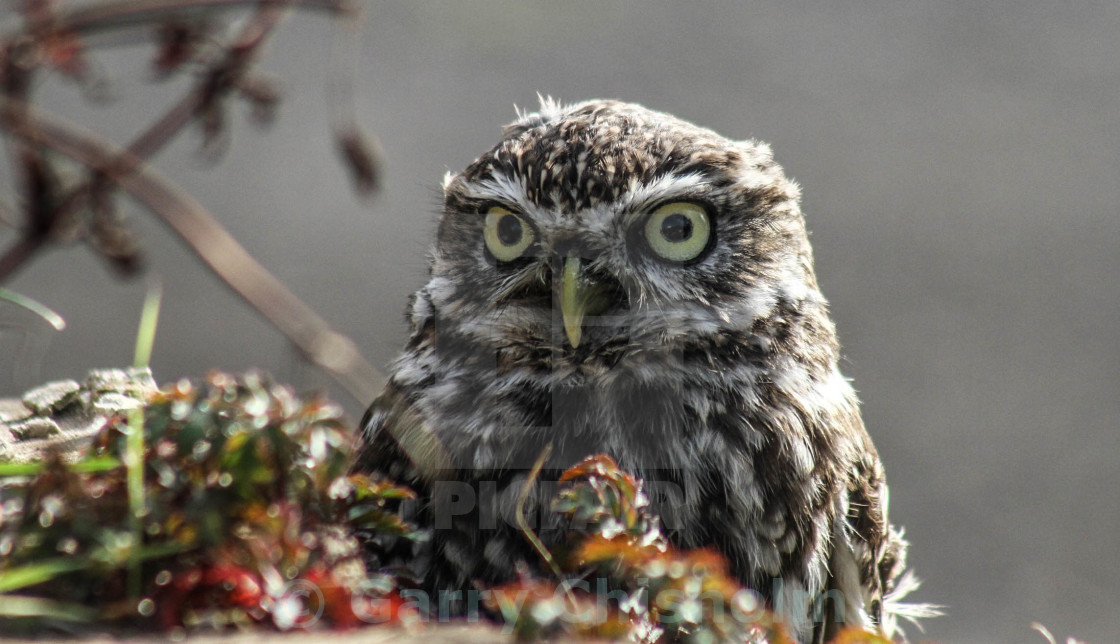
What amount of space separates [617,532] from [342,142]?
74cm

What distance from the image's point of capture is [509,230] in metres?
2.22

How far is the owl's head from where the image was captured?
2.09 metres

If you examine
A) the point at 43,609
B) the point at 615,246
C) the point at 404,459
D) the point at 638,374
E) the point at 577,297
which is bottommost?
the point at 43,609

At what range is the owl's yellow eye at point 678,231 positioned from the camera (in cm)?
213

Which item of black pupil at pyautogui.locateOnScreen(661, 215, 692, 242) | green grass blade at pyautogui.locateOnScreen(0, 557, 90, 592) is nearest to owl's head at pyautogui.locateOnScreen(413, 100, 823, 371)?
black pupil at pyautogui.locateOnScreen(661, 215, 692, 242)

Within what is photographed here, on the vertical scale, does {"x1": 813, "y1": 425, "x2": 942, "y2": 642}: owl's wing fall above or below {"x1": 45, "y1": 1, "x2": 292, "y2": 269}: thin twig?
below

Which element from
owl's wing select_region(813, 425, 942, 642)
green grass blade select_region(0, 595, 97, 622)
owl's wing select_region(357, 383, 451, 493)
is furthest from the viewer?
owl's wing select_region(813, 425, 942, 642)

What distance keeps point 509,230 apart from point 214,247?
930 mm

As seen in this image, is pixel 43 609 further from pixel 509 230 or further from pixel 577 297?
pixel 509 230

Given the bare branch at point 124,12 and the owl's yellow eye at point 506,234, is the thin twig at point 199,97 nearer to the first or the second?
the bare branch at point 124,12

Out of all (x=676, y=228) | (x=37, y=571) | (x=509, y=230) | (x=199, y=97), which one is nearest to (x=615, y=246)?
(x=676, y=228)

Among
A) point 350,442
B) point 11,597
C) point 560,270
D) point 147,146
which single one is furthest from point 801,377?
point 11,597

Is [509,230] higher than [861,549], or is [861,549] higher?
[509,230]

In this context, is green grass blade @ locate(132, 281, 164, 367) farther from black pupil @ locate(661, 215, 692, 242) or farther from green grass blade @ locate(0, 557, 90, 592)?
black pupil @ locate(661, 215, 692, 242)
